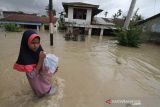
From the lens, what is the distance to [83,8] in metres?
22.5

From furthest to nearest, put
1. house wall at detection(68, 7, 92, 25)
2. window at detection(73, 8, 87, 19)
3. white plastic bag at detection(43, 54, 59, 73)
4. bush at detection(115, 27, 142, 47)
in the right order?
window at detection(73, 8, 87, 19)
house wall at detection(68, 7, 92, 25)
bush at detection(115, 27, 142, 47)
white plastic bag at detection(43, 54, 59, 73)

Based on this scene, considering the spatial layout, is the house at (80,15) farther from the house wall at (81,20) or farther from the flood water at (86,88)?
the flood water at (86,88)

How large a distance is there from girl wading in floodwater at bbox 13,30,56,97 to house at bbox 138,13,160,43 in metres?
18.6

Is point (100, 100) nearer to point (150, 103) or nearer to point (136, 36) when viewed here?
point (150, 103)

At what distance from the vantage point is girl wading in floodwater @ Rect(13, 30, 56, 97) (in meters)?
2.76

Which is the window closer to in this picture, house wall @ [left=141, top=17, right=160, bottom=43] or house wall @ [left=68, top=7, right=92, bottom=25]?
house wall @ [left=68, top=7, right=92, bottom=25]

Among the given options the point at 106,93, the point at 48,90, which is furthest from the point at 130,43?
the point at 48,90

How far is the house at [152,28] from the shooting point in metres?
18.4

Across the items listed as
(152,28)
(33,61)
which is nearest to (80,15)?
(152,28)

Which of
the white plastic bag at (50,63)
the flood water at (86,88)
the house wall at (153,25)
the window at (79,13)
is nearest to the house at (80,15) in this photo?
the window at (79,13)

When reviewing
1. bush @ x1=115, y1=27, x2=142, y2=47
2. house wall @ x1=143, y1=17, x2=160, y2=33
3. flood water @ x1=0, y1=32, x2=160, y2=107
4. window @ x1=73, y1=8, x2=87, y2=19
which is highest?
window @ x1=73, y1=8, x2=87, y2=19

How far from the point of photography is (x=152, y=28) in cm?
1970

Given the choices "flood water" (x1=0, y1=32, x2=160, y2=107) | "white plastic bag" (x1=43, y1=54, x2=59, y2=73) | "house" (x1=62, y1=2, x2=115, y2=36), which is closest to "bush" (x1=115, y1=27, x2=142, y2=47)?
"flood water" (x1=0, y1=32, x2=160, y2=107)

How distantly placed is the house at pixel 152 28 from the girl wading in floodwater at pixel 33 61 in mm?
18580
